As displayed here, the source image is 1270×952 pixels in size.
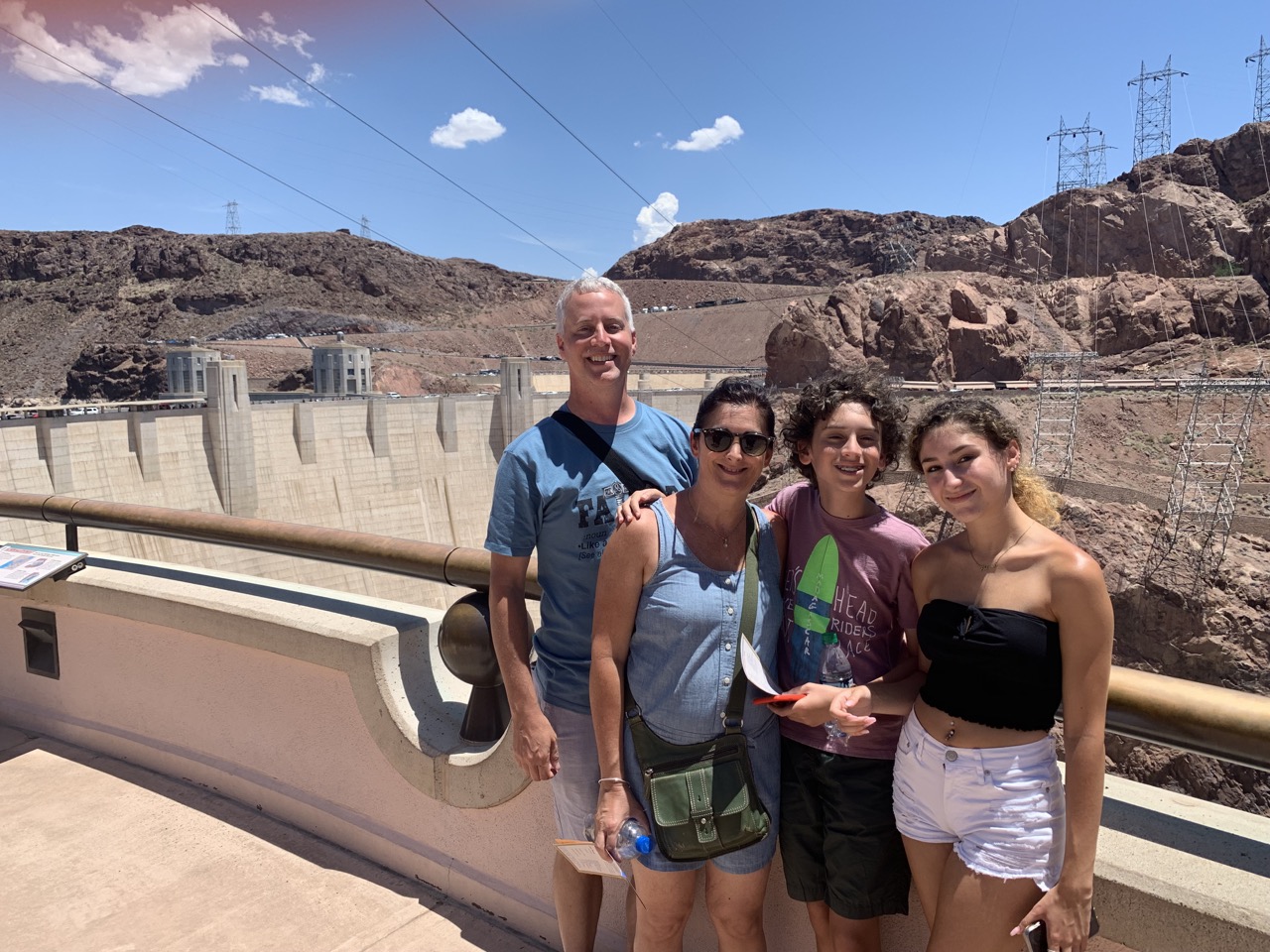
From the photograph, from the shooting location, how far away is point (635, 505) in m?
1.86

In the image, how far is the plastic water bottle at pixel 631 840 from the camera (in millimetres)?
1800

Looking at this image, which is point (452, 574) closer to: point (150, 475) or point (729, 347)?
point (150, 475)

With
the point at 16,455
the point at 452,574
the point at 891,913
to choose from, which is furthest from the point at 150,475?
the point at 891,913

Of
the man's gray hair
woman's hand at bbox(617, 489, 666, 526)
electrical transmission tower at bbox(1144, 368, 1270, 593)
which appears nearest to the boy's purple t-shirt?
woman's hand at bbox(617, 489, 666, 526)

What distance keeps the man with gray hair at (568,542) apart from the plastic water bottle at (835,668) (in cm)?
57

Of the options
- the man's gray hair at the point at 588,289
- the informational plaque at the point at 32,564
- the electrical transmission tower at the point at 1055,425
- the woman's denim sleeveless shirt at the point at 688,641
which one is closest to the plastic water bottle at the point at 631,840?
the woman's denim sleeveless shirt at the point at 688,641

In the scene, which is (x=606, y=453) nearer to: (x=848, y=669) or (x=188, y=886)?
(x=848, y=669)

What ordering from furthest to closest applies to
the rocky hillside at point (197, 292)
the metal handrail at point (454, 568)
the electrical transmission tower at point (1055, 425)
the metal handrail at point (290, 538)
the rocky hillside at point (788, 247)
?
the rocky hillside at point (788, 247) < the rocky hillside at point (197, 292) < the electrical transmission tower at point (1055, 425) < the metal handrail at point (290, 538) < the metal handrail at point (454, 568)

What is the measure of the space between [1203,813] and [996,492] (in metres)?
0.83

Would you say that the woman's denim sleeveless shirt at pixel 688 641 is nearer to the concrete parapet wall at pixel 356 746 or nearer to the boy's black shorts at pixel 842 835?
the boy's black shorts at pixel 842 835

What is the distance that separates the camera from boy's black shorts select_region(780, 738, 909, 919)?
1.75 meters

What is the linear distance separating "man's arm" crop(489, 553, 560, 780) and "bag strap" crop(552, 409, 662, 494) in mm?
305

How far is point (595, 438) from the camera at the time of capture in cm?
213

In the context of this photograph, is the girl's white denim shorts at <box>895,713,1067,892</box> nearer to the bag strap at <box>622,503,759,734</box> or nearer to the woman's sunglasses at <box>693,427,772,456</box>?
the bag strap at <box>622,503,759,734</box>
